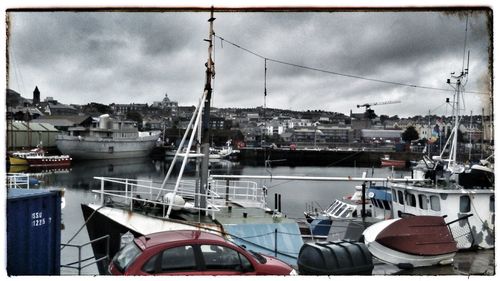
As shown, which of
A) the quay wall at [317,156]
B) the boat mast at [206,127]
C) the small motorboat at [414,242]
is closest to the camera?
the small motorboat at [414,242]

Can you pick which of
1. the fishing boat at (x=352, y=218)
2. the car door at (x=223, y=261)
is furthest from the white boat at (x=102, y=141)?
the car door at (x=223, y=261)

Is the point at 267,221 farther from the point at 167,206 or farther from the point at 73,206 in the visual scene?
the point at 73,206

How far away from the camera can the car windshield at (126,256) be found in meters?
5.83

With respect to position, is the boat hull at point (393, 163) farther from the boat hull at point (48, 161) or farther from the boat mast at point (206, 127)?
the boat mast at point (206, 127)

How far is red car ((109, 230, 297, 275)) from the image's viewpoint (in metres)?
5.72

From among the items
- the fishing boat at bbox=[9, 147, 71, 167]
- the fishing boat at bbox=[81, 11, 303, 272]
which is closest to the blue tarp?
the fishing boat at bbox=[81, 11, 303, 272]

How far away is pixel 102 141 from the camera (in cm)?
5509

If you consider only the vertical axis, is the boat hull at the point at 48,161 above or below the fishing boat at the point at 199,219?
below

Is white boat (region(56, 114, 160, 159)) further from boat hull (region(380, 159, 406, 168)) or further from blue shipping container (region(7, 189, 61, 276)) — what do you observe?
blue shipping container (region(7, 189, 61, 276))

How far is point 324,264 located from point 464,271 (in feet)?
11.8

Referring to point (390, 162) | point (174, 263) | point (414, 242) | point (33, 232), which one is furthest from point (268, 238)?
point (390, 162)

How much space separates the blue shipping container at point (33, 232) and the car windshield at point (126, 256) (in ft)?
3.54

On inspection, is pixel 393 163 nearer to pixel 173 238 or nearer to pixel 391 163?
pixel 391 163

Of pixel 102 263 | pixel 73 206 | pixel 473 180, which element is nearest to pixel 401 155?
pixel 73 206
